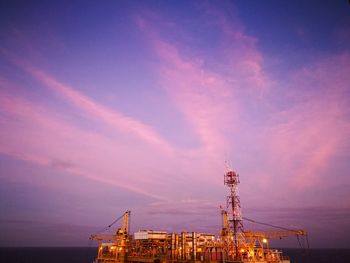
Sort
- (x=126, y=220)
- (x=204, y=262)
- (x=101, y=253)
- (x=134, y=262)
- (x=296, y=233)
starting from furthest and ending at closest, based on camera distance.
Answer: (x=126, y=220) → (x=101, y=253) → (x=296, y=233) → (x=134, y=262) → (x=204, y=262)

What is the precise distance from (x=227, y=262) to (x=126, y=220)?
1895 inches

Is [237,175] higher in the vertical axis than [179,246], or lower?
higher

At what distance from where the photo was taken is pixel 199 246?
2825 inches

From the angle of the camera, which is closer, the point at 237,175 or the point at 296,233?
the point at 237,175

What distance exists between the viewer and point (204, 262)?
2174 inches

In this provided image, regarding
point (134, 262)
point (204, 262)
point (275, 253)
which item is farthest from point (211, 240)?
point (204, 262)

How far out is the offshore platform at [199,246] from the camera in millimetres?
61531

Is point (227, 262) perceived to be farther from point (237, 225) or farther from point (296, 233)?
point (296, 233)

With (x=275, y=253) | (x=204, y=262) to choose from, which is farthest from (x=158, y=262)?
(x=275, y=253)

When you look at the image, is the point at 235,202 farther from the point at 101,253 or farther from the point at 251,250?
the point at 101,253

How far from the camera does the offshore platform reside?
61.5 metres

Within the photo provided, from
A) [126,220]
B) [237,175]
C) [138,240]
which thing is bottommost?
[138,240]

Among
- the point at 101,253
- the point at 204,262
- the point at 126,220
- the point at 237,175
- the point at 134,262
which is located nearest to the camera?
the point at 204,262

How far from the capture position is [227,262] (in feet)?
184
